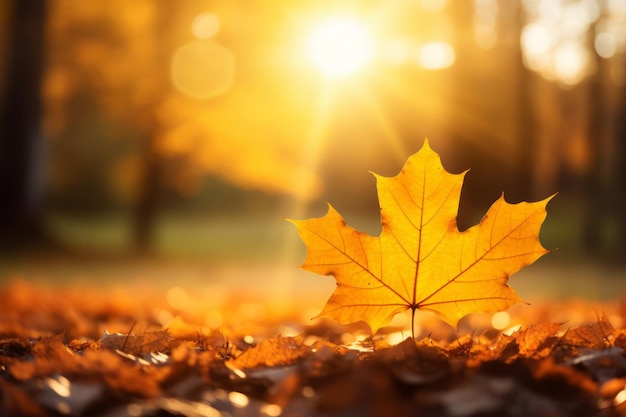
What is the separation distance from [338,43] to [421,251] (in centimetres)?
1373

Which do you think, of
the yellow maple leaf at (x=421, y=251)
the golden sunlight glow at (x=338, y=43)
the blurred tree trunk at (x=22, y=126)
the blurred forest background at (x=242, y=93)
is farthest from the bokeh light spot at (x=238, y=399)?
the golden sunlight glow at (x=338, y=43)

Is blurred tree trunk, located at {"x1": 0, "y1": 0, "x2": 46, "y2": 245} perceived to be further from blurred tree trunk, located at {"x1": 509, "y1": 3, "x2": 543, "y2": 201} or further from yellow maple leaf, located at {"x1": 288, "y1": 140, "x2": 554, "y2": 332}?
yellow maple leaf, located at {"x1": 288, "y1": 140, "x2": 554, "y2": 332}

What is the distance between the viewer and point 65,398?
1381 mm

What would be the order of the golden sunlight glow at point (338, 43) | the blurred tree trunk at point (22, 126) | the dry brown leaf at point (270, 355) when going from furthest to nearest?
1. the golden sunlight glow at point (338, 43)
2. the blurred tree trunk at point (22, 126)
3. the dry brown leaf at point (270, 355)

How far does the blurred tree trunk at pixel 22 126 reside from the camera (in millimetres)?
13320

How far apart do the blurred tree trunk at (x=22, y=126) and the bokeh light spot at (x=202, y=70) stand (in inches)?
113

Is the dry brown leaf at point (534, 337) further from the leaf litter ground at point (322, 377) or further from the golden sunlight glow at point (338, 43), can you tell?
the golden sunlight glow at point (338, 43)

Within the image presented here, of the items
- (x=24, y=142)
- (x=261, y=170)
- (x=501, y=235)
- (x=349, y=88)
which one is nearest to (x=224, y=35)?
(x=261, y=170)

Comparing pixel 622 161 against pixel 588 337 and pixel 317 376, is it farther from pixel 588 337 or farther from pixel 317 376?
pixel 317 376

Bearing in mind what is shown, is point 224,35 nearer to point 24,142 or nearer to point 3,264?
point 24,142

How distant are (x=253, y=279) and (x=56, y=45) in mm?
7414

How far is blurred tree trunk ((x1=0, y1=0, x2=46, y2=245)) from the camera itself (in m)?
13.3

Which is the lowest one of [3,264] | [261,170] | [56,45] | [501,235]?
[3,264]

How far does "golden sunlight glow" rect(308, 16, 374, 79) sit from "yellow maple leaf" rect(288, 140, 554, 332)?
1356 cm
